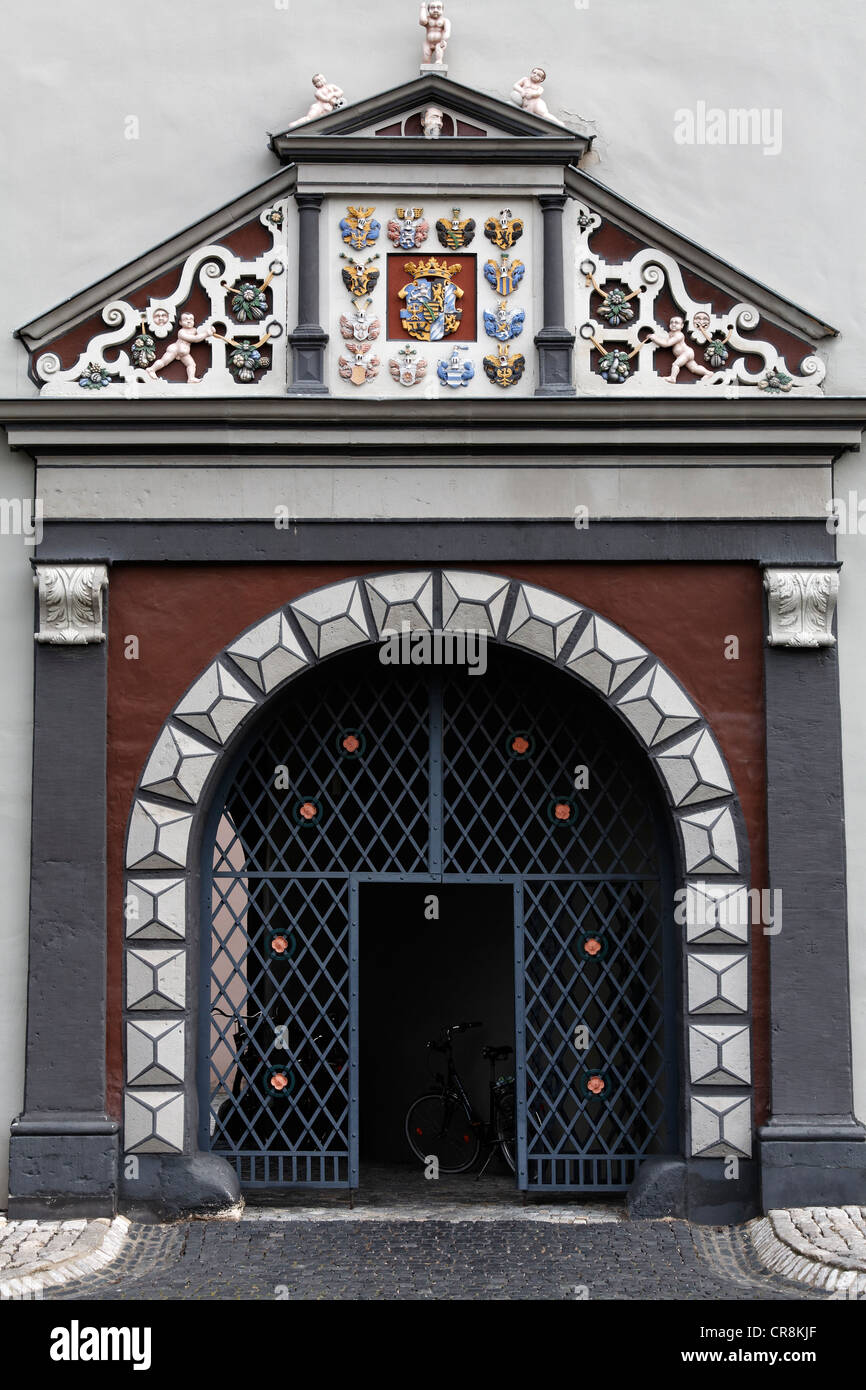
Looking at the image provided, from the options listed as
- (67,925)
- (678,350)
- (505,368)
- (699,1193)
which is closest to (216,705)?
(67,925)

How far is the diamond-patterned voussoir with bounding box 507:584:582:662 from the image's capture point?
8523 mm

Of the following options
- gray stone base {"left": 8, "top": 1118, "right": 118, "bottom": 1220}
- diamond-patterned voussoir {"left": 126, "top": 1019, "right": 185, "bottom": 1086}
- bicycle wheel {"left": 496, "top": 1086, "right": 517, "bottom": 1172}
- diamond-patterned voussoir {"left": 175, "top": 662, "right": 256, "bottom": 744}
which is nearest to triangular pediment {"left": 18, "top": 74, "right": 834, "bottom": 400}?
diamond-patterned voussoir {"left": 175, "top": 662, "right": 256, "bottom": 744}

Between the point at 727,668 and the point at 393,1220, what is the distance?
11.1 feet

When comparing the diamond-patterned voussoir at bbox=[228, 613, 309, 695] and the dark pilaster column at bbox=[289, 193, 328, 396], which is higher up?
the dark pilaster column at bbox=[289, 193, 328, 396]

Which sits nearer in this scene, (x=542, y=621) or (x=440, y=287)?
(x=542, y=621)

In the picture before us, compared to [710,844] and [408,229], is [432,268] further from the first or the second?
[710,844]

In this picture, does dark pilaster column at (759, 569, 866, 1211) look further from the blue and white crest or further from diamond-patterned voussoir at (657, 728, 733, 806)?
the blue and white crest

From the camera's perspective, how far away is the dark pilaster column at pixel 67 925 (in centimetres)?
821

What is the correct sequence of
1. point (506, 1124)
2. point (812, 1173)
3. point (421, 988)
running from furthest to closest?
point (421, 988) → point (506, 1124) → point (812, 1173)

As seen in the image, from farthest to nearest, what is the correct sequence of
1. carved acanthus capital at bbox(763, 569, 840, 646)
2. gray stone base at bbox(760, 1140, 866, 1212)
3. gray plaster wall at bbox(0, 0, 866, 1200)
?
gray plaster wall at bbox(0, 0, 866, 1200)
carved acanthus capital at bbox(763, 569, 840, 646)
gray stone base at bbox(760, 1140, 866, 1212)

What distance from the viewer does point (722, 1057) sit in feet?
27.4

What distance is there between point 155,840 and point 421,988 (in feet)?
17.0

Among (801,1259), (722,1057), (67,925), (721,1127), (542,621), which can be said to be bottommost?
(801,1259)

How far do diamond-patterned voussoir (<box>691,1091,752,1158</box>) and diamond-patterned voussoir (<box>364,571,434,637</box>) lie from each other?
290 cm
